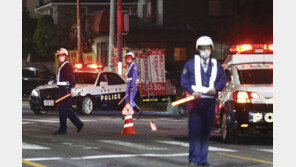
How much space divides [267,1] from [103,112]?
1208 inches

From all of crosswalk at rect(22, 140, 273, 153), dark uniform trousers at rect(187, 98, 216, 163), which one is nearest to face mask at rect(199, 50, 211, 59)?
dark uniform trousers at rect(187, 98, 216, 163)

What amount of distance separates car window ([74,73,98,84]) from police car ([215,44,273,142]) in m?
10.1

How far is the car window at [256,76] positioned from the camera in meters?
14.5

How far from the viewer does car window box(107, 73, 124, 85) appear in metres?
25.2

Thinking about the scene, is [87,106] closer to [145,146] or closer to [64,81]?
[64,81]

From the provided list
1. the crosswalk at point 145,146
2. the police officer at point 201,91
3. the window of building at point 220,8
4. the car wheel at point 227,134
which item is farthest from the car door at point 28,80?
the police officer at point 201,91

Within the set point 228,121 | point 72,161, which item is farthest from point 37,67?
point 72,161

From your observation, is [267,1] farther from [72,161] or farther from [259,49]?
[72,161]

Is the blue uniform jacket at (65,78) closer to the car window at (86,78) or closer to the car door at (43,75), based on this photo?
the car window at (86,78)

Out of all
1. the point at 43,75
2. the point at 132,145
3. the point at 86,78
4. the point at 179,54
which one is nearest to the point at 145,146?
the point at 132,145

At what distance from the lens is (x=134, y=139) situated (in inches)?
583

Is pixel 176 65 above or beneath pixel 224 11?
beneath

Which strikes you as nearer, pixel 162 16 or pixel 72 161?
pixel 72 161

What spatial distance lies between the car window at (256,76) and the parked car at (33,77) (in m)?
20.9
